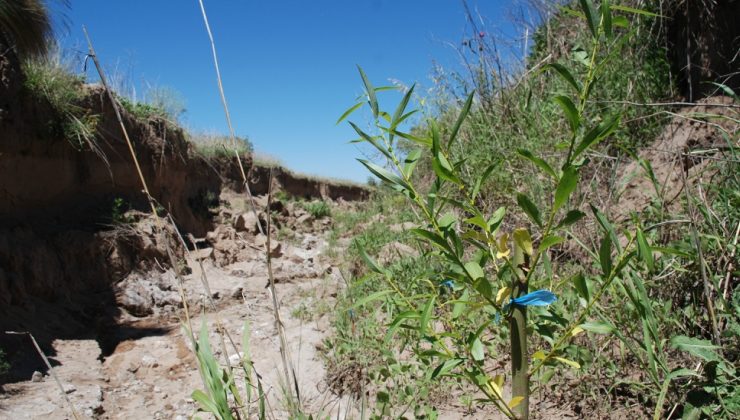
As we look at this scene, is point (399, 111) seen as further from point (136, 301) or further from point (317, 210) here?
point (317, 210)

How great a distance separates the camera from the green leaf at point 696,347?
1.01m

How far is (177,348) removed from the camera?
138 inches

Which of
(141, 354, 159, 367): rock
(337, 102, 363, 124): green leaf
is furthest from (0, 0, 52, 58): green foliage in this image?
(337, 102, 363, 124): green leaf

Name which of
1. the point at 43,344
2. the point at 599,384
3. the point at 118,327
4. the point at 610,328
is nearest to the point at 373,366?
the point at 599,384

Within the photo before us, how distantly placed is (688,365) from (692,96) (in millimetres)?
2218

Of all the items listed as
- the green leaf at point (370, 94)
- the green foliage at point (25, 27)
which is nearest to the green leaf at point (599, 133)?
the green leaf at point (370, 94)

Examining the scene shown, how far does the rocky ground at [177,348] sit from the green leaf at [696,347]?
88cm

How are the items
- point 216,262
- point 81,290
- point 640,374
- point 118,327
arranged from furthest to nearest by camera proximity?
point 216,262 < point 81,290 < point 118,327 < point 640,374

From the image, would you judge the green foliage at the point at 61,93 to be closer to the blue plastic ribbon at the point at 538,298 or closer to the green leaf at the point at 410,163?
the green leaf at the point at 410,163

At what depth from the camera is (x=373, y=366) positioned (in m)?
2.30

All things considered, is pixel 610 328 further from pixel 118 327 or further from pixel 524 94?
pixel 118 327

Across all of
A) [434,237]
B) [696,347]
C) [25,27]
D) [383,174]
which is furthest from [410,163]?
[25,27]

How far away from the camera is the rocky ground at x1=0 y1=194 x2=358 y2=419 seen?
2.44 metres

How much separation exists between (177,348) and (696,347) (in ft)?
11.3
